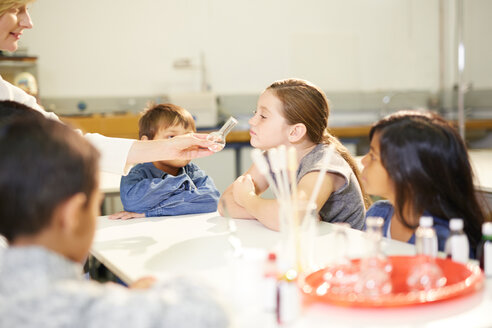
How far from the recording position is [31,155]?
2.68 ft

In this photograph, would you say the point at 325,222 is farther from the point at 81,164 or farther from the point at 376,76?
the point at 376,76

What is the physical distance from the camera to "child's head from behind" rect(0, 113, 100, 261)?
0.81m

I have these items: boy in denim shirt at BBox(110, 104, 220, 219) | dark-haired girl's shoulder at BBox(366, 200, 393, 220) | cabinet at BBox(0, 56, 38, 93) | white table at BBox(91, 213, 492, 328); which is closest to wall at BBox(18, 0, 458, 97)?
cabinet at BBox(0, 56, 38, 93)

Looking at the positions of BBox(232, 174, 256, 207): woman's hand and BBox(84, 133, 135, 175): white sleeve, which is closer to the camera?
BBox(232, 174, 256, 207): woman's hand

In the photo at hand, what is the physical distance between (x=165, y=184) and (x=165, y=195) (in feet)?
0.15

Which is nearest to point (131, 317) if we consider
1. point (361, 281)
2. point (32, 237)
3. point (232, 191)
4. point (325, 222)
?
point (32, 237)

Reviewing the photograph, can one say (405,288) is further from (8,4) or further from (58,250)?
(8,4)

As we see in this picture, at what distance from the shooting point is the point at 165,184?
1.96 m

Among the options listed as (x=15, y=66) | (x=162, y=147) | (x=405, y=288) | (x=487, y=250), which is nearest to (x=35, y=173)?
(x=405, y=288)

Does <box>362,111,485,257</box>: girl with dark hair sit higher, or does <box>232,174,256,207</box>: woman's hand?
<box>362,111,485,257</box>: girl with dark hair

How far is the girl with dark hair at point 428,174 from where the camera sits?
4.39 feet

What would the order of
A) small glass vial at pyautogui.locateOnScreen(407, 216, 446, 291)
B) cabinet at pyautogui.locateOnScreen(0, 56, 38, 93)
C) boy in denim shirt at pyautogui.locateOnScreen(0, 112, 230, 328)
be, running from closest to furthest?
1. boy in denim shirt at pyautogui.locateOnScreen(0, 112, 230, 328)
2. small glass vial at pyautogui.locateOnScreen(407, 216, 446, 291)
3. cabinet at pyautogui.locateOnScreen(0, 56, 38, 93)

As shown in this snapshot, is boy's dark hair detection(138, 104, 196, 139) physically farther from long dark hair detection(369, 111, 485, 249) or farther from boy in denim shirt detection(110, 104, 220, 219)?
long dark hair detection(369, 111, 485, 249)

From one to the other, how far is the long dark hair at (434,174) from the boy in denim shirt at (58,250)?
74cm
